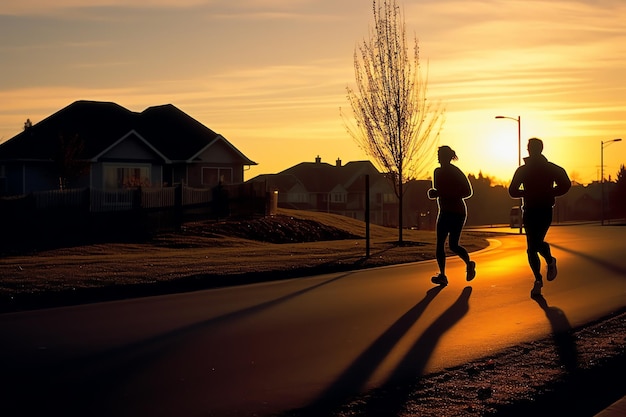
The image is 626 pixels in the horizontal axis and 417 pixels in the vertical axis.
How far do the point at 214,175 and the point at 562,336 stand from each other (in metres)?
50.1

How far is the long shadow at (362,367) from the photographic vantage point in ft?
23.9

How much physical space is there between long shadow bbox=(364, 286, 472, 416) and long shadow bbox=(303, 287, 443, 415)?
8.7 inches

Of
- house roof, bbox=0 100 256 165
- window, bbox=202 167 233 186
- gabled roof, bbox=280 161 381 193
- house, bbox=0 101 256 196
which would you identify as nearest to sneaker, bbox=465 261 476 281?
house, bbox=0 101 256 196

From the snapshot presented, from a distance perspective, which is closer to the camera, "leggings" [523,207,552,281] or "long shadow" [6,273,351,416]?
"long shadow" [6,273,351,416]

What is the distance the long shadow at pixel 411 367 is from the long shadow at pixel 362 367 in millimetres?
220

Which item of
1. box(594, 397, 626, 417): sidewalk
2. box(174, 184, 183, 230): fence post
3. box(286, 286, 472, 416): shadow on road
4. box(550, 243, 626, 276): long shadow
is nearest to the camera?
box(594, 397, 626, 417): sidewalk

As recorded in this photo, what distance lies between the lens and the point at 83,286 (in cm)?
1495

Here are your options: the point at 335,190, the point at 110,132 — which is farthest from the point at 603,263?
the point at 335,190

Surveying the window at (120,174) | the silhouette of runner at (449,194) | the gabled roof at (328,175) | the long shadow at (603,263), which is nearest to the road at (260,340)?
the silhouette of runner at (449,194)

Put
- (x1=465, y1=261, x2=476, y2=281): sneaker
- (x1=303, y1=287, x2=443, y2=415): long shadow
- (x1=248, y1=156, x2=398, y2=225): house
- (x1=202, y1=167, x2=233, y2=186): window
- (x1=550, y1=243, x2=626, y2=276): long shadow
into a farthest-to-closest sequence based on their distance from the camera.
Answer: (x1=248, y1=156, x2=398, y2=225): house, (x1=202, y1=167, x2=233, y2=186): window, (x1=550, y1=243, x2=626, y2=276): long shadow, (x1=465, y1=261, x2=476, y2=281): sneaker, (x1=303, y1=287, x2=443, y2=415): long shadow

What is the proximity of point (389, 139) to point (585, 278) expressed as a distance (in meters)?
18.2

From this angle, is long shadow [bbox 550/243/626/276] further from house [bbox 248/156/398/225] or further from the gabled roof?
the gabled roof

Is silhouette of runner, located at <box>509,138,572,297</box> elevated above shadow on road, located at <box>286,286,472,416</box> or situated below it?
above

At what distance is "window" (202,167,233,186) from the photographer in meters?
59.2
